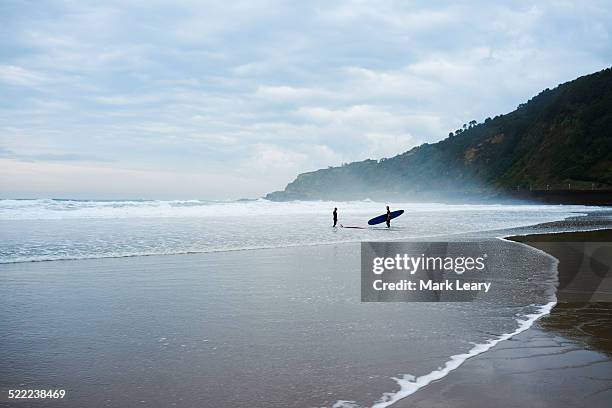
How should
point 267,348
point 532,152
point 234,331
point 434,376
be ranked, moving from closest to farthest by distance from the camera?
point 434,376
point 267,348
point 234,331
point 532,152

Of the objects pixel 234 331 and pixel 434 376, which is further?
pixel 234 331

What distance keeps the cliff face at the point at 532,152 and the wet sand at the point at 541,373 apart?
368ft

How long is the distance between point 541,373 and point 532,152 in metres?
147

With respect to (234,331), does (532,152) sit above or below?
above

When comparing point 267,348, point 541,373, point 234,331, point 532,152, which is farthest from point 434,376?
point 532,152

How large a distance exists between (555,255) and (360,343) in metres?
12.0

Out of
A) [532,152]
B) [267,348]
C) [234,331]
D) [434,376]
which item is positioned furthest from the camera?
→ [532,152]

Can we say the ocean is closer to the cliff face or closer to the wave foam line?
the wave foam line

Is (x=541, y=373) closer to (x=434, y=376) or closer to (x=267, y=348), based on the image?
(x=434, y=376)

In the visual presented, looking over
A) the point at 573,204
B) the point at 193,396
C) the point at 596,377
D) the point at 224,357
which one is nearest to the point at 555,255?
the point at 596,377

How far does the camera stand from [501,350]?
643 centimetres

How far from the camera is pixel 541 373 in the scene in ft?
18.2

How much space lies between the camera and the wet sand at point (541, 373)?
15.9 ft

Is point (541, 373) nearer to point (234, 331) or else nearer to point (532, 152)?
point (234, 331)
